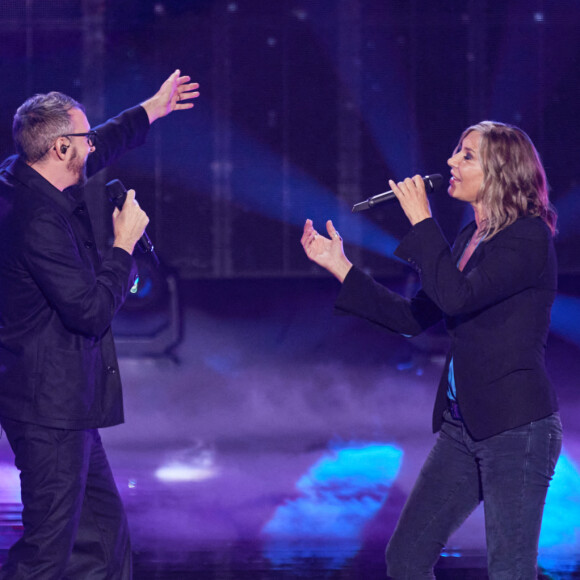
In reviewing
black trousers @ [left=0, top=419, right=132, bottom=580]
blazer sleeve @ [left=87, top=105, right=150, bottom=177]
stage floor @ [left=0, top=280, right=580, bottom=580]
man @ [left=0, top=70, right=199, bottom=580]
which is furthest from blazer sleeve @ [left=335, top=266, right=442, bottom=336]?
stage floor @ [left=0, top=280, right=580, bottom=580]

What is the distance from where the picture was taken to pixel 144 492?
3850mm

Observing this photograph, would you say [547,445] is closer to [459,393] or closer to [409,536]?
[459,393]

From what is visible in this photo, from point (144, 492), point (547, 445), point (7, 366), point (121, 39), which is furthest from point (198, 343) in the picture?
point (547, 445)

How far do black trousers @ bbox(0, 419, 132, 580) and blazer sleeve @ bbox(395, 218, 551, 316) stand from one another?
3.01 feet

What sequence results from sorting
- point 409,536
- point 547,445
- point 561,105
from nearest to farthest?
1. point 547,445
2. point 409,536
3. point 561,105

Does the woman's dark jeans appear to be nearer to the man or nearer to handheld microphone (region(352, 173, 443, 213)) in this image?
handheld microphone (region(352, 173, 443, 213))

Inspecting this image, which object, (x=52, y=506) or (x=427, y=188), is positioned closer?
(x=52, y=506)

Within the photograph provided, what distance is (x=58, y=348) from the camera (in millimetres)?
1843

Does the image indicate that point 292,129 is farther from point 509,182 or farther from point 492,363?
point 492,363

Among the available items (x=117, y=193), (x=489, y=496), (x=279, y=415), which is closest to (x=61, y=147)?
(x=117, y=193)

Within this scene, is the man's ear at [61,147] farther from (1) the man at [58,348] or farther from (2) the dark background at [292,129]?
(2) the dark background at [292,129]

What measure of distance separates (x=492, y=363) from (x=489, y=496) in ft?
0.94

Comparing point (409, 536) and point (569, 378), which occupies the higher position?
point (569, 378)

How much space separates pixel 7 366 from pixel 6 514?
5.62 feet
